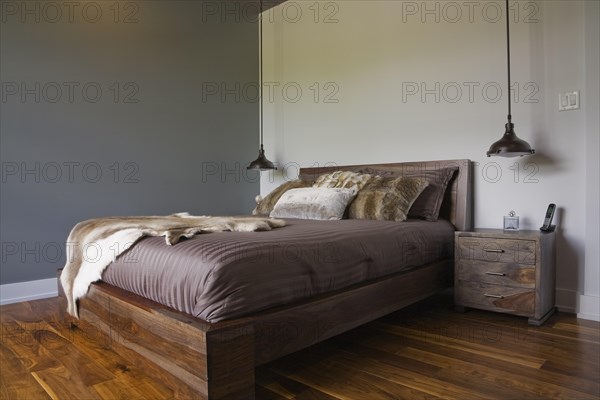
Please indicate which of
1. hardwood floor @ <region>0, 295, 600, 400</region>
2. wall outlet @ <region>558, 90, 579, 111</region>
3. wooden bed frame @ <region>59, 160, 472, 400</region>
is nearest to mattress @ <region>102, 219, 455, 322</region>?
wooden bed frame @ <region>59, 160, 472, 400</region>

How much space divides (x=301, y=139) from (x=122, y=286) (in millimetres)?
2724

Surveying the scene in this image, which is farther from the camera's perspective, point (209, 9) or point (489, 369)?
point (209, 9)

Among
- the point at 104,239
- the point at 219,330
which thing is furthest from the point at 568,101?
the point at 104,239

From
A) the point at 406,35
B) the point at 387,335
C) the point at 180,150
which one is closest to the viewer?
the point at 387,335

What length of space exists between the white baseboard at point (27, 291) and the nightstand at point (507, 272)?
10.1 ft

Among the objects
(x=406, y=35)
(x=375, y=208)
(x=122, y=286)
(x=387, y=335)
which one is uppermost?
(x=406, y=35)

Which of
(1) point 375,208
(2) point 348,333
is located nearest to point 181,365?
(2) point 348,333

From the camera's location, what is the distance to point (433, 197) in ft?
9.88

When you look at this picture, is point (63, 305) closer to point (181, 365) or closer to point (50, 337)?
point (50, 337)

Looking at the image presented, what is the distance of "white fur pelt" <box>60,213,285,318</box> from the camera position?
6.42ft

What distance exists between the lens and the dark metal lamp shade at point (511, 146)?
8.37 feet

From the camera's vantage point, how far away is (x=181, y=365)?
150 centimetres

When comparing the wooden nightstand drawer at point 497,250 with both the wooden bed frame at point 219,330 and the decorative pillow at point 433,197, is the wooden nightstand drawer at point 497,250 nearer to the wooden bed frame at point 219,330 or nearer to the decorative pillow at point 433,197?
the decorative pillow at point 433,197

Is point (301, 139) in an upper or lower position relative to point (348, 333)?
upper
